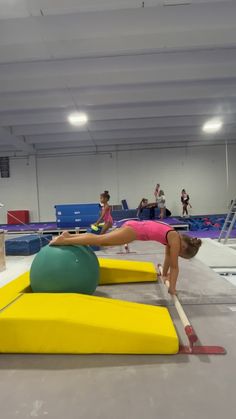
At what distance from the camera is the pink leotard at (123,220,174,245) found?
128 inches

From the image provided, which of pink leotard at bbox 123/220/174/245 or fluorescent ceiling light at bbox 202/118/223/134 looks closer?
pink leotard at bbox 123/220/174/245

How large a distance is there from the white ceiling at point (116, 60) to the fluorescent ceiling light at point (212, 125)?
1.21 ft

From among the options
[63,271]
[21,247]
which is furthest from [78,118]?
[63,271]

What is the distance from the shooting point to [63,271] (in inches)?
114

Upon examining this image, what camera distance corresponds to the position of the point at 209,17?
5.55 meters

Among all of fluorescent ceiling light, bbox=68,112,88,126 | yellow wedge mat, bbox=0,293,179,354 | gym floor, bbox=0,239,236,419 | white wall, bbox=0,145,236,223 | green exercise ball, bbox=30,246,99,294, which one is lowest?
gym floor, bbox=0,239,236,419

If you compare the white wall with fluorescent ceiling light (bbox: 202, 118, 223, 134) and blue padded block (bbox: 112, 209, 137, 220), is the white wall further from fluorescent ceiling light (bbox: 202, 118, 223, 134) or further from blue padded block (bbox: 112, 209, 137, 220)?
blue padded block (bbox: 112, 209, 137, 220)

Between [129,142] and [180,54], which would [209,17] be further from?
[129,142]

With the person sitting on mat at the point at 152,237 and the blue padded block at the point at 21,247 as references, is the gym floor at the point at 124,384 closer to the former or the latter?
the person sitting on mat at the point at 152,237

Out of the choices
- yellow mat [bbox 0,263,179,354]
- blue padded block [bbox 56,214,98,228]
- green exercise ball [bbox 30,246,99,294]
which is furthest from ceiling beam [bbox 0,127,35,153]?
yellow mat [bbox 0,263,179,354]

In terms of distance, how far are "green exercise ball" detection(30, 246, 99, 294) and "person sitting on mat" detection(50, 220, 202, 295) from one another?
0.11m

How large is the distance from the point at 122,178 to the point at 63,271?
13531 millimetres

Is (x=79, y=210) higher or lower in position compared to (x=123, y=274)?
higher

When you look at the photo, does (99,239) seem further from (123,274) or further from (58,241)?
(123,274)
